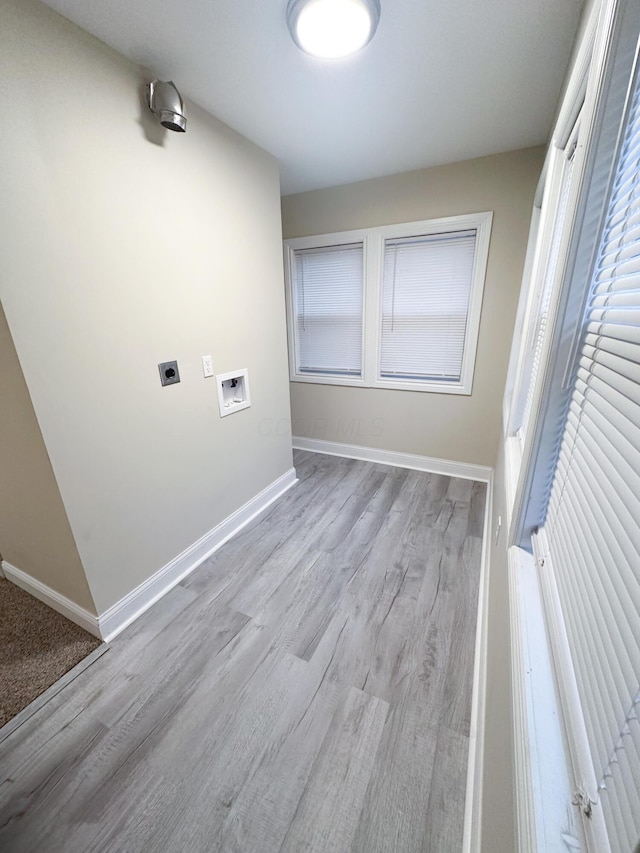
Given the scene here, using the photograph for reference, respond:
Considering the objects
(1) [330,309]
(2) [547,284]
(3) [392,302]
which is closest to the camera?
(2) [547,284]

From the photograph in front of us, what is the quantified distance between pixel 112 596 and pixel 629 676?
1.86 m

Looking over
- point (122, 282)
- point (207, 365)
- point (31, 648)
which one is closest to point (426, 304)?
point (207, 365)

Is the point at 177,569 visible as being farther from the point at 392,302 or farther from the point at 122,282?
the point at 392,302

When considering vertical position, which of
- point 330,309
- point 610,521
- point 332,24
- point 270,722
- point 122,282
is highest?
point 332,24

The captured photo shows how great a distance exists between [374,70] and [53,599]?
9.59 ft

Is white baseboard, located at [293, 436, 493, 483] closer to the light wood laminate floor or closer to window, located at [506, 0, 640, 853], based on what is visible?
the light wood laminate floor

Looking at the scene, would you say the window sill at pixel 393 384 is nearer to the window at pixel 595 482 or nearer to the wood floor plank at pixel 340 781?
the window at pixel 595 482

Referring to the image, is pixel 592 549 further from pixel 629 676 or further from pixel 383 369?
pixel 383 369

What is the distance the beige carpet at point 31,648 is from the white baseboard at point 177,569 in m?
0.11

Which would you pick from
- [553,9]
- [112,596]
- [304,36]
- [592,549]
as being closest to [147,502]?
[112,596]

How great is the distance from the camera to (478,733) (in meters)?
1.15

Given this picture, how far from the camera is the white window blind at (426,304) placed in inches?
104

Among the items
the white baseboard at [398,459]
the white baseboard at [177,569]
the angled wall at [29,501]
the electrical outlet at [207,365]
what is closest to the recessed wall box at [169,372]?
the electrical outlet at [207,365]

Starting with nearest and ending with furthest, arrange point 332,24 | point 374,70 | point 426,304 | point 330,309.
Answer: point 332,24 < point 374,70 < point 426,304 < point 330,309
